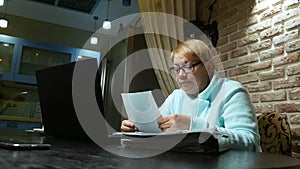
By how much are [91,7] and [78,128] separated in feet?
10.2

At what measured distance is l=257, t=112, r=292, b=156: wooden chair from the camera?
1.47m

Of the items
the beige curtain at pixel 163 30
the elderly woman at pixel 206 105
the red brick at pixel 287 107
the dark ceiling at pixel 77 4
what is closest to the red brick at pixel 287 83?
the red brick at pixel 287 107

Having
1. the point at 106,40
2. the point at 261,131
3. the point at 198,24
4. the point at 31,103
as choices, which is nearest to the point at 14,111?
the point at 31,103

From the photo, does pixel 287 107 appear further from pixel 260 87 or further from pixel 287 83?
pixel 260 87

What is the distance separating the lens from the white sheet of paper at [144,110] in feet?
2.51

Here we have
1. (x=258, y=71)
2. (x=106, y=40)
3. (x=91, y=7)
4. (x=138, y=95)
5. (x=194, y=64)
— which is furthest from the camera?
(x=106, y=40)

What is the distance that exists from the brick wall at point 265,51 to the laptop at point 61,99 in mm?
1458

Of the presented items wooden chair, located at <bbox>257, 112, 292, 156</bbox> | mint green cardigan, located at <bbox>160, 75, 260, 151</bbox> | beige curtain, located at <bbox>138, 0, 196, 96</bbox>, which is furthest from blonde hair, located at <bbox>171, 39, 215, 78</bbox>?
beige curtain, located at <bbox>138, 0, 196, 96</bbox>

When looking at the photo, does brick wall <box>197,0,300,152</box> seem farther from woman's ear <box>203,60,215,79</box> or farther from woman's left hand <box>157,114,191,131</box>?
woman's left hand <box>157,114,191,131</box>

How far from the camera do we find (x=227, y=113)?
1130 millimetres

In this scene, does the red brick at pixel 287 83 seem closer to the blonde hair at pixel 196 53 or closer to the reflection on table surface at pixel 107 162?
the blonde hair at pixel 196 53

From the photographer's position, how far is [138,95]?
30.2 inches

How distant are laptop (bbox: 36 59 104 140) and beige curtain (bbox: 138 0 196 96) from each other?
166 centimetres

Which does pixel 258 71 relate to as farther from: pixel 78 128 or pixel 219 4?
pixel 78 128
